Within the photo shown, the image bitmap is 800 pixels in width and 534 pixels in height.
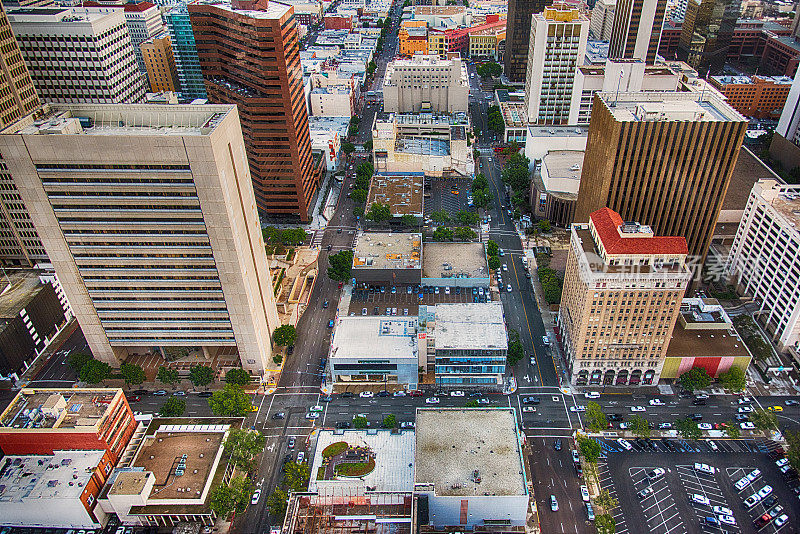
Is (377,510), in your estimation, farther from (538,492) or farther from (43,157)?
(43,157)

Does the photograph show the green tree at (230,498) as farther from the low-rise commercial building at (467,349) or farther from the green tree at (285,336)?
the low-rise commercial building at (467,349)

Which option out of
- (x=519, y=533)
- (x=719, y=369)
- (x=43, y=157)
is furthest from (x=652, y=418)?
(x=43, y=157)

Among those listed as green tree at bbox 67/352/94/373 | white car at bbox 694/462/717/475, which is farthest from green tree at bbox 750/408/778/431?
green tree at bbox 67/352/94/373

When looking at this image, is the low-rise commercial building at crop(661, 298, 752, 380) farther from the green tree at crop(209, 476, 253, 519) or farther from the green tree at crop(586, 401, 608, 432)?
the green tree at crop(209, 476, 253, 519)

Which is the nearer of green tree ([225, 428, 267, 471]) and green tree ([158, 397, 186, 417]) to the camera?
green tree ([225, 428, 267, 471])

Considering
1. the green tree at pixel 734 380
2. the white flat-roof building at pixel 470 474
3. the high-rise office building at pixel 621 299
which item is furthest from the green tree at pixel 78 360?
the green tree at pixel 734 380

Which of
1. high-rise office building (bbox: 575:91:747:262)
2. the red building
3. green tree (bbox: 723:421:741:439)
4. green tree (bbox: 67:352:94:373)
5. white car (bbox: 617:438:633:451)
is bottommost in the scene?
white car (bbox: 617:438:633:451)

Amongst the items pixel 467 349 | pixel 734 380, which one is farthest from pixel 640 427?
pixel 467 349

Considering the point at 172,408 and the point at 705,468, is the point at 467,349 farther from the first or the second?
the point at 172,408
